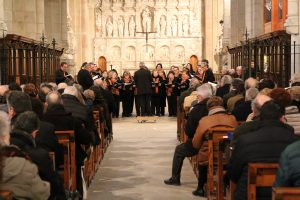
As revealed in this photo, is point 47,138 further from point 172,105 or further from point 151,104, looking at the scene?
point 151,104

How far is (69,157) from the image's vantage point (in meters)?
8.48

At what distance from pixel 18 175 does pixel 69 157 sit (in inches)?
141

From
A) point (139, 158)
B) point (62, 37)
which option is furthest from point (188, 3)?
point (139, 158)

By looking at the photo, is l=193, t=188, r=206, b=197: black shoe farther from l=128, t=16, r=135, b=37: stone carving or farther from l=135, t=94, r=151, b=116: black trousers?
l=128, t=16, r=135, b=37: stone carving

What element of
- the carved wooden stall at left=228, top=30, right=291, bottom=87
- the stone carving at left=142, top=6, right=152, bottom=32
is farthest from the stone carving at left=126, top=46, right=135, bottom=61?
the carved wooden stall at left=228, top=30, right=291, bottom=87

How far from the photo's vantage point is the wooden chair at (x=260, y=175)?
222 inches

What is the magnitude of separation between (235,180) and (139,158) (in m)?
6.87

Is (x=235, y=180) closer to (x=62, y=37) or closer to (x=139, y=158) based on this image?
(x=139, y=158)

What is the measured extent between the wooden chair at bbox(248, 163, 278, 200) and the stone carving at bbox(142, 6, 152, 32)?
1199 inches

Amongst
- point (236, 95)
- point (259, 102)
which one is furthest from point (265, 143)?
point (236, 95)

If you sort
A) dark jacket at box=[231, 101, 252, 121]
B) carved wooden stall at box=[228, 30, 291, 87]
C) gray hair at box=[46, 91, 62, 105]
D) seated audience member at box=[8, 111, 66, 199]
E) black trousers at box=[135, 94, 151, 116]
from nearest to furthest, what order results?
1. seated audience member at box=[8, 111, 66, 199]
2. gray hair at box=[46, 91, 62, 105]
3. dark jacket at box=[231, 101, 252, 121]
4. carved wooden stall at box=[228, 30, 291, 87]
5. black trousers at box=[135, 94, 151, 116]

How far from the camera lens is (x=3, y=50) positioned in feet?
55.2

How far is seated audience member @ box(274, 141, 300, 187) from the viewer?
4.86m

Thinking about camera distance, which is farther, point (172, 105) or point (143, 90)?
point (172, 105)
